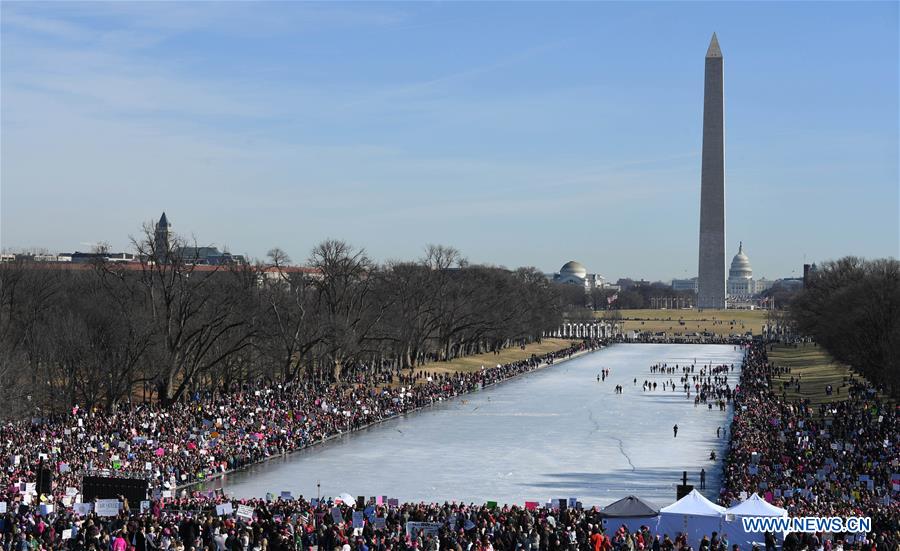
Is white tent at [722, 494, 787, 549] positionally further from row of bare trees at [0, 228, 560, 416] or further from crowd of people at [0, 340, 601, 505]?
row of bare trees at [0, 228, 560, 416]

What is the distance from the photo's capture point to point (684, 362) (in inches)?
4060

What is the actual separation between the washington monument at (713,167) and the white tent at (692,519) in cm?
13154

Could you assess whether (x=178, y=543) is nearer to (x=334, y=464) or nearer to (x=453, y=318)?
(x=334, y=464)

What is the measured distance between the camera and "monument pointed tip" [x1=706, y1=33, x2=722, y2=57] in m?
152

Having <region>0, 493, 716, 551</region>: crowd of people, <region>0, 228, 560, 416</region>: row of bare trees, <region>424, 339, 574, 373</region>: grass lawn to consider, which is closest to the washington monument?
<region>424, 339, 574, 373</region>: grass lawn

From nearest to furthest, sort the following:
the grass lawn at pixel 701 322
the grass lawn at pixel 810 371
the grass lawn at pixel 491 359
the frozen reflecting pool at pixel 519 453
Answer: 1. the frozen reflecting pool at pixel 519 453
2. the grass lawn at pixel 810 371
3. the grass lawn at pixel 491 359
4. the grass lawn at pixel 701 322

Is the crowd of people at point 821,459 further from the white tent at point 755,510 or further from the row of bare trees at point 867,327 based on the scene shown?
the row of bare trees at point 867,327

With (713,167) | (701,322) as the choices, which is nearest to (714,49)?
(713,167)

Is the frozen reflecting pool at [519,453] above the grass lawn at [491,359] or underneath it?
underneath

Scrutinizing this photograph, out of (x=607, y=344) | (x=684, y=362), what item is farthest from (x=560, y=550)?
(x=607, y=344)

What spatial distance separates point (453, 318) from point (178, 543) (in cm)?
7832

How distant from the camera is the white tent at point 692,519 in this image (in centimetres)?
2380

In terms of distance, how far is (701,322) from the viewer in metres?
175

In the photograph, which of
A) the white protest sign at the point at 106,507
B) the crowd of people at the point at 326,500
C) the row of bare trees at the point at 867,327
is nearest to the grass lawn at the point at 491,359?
the crowd of people at the point at 326,500
